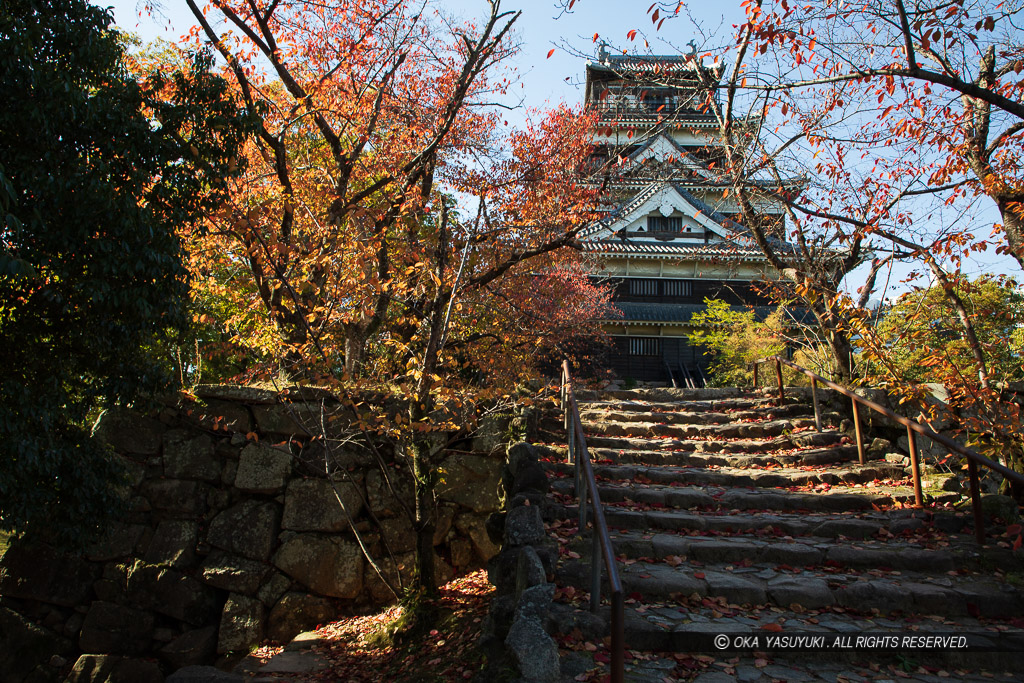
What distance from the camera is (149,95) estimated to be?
6.43m

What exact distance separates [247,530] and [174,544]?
0.97 m

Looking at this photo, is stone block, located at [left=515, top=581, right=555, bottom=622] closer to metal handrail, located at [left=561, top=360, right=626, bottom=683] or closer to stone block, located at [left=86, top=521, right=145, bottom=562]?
metal handrail, located at [left=561, top=360, right=626, bottom=683]

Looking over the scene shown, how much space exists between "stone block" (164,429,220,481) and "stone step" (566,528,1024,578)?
20.1 feet

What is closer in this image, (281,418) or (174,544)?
(174,544)

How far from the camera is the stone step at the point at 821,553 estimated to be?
198 inches

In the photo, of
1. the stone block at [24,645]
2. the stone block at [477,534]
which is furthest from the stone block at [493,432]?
the stone block at [24,645]

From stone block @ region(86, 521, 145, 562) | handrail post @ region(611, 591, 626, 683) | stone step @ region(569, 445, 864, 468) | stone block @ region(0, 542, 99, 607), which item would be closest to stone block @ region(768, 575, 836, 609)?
handrail post @ region(611, 591, 626, 683)

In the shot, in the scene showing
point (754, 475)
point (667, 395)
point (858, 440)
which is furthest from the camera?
point (667, 395)

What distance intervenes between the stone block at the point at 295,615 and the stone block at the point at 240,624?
0.53 feet

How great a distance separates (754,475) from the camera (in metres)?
7.01

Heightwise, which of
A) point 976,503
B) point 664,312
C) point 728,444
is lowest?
point 976,503

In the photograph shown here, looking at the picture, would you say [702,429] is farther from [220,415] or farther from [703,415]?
[220,415]

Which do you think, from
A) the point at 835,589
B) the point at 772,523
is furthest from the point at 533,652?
the point at 772,523

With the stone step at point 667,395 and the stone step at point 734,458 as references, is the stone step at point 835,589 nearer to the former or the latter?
the stone step at point 734,458
